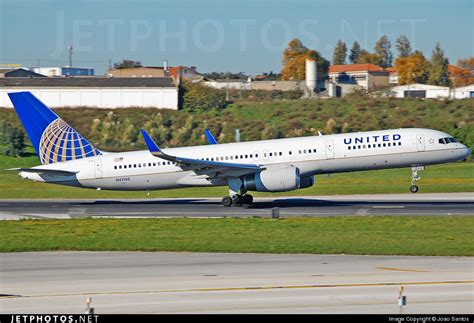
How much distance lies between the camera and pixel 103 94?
11075 centimetres

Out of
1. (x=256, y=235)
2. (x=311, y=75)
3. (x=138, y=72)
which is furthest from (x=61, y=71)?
(x=256, y=235)

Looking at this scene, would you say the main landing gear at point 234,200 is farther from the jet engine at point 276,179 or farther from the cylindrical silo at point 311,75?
the cylindrical silo at point 311,75

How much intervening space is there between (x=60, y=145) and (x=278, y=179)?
514 inches

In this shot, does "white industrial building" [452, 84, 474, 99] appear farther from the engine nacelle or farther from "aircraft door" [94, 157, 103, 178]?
"aircraft door" [94, 157, 103, 178]

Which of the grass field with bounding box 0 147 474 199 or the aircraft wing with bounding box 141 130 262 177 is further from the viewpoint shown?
the grass field with bounding box 0 147 474 199

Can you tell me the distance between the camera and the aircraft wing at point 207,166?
4325 cm

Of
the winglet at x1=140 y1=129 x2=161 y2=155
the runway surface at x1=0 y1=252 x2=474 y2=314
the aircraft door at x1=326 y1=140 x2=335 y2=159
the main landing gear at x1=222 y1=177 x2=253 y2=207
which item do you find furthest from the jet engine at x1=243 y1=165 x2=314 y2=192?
the runway surface at x1=0 y1=252 x2=474 y2=314

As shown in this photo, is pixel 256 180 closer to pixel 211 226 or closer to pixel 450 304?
pixel 211 226

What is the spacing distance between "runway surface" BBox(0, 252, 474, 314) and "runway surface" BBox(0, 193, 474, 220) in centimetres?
1304

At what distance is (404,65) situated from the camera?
509 ft

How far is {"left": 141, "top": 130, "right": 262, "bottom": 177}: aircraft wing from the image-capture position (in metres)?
43.2

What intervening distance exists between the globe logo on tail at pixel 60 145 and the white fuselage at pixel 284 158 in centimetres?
69

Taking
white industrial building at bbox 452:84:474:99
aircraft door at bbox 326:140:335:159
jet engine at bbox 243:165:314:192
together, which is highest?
white industrial building at bbox 452:84:474:99

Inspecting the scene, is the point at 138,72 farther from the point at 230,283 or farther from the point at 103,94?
the point at 230,283
